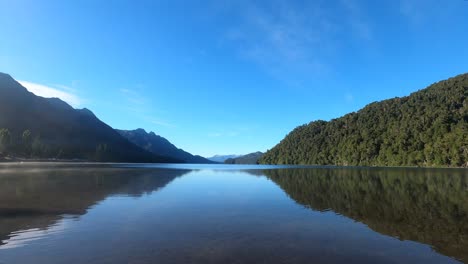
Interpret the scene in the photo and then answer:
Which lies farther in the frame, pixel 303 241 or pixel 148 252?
pixel 303 241

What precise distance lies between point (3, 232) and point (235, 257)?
14.9 metres

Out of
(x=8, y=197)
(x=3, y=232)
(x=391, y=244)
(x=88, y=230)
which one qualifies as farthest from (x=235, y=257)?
(x=8, y=197)

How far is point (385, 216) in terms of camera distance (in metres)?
25.6

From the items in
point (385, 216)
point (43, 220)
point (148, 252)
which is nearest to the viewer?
point (148, 252)

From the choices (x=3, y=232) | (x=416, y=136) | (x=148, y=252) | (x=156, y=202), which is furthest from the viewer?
(x=416, y=136)

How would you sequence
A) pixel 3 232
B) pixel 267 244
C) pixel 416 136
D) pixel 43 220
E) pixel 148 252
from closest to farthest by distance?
1. pixel 148 252
2. pixel 267 244
3. pixel 3 232
4. pixel 43 220
5. pixel 416 136

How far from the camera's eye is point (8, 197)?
107ft

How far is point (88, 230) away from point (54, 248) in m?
3.99

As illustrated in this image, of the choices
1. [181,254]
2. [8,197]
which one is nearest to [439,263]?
[181,254]

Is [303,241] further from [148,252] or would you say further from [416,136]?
[416,136]

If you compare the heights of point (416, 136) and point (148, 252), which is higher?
point (416, 136)

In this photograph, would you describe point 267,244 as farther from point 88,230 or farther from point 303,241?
point 88,230

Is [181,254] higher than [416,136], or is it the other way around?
[416,136]

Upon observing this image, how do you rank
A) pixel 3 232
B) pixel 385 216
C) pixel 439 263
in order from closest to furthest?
1. pixel 439 263
2. pixel 3 232
3. pixel 385 216
